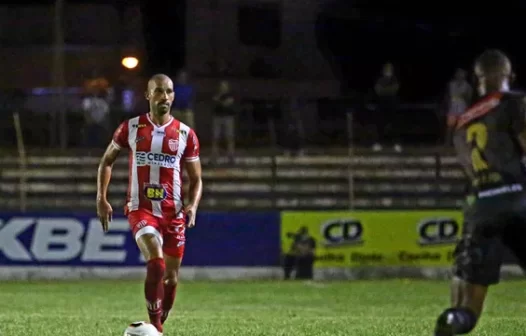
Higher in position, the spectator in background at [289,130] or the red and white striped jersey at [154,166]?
the spectator in background at [289,130]

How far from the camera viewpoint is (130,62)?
28.4 meters

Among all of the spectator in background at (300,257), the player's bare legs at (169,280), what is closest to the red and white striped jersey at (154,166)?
the player's bare legs at (169,280)

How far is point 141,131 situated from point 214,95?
14845mm

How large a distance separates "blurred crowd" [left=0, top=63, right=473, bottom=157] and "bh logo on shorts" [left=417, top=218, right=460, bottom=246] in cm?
430

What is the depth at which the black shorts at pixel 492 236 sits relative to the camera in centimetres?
827

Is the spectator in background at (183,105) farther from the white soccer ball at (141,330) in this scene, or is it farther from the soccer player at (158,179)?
the white soccer ball at (141,330)

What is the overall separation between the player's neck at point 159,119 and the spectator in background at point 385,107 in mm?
14595

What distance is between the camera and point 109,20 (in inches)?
1130

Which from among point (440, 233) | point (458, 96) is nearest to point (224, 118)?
point (458, 96)

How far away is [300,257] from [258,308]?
5311mm

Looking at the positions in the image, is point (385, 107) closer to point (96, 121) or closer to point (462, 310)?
point (96, 121)

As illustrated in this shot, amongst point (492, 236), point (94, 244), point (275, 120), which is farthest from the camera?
point (275, 120)

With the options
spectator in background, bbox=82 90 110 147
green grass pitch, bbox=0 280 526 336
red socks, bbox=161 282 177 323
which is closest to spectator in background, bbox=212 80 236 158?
spectator in background, bbox=82 90 110 147

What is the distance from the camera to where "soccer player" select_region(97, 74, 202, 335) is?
10.6 meters
